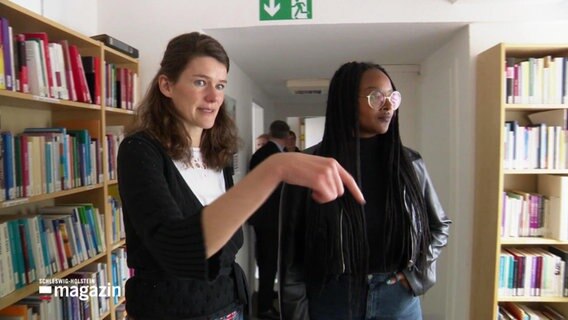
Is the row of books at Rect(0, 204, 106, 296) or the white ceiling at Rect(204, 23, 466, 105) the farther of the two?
the white ceiling at Rect(204, 23, 466, 105)

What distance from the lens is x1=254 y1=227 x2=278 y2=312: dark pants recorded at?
135 inches

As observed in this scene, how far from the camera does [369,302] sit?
1270 millimetres

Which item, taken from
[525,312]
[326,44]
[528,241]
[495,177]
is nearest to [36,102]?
[326,44]

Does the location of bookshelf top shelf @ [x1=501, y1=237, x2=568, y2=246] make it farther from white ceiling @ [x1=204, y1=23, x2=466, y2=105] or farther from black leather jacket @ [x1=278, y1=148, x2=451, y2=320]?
white ceiling @ [x1=204, y1=23, x2=466, y2=105]

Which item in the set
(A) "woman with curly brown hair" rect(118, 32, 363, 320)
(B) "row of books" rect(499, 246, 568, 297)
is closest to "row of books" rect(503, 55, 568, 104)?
(B) "row of books" rect(499, 246, 568, 297)

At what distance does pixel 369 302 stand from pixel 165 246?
2.94 feet

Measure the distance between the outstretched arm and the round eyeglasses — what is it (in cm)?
82

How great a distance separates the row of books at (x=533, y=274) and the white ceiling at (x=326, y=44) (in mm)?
1471

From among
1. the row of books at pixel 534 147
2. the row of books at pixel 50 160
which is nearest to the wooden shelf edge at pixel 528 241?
the row of books at pixel 534 147

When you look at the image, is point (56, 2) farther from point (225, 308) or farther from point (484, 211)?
point (484, 211)

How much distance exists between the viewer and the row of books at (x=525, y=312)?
2.19 metres

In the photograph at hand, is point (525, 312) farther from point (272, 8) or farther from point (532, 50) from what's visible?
point (272, 8)

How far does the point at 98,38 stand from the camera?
6.59ft

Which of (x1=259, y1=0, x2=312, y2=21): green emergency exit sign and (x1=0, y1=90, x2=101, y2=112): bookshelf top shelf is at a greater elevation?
(x1=259, y1=0, x2=312, y2=21): green emergency exit sign
